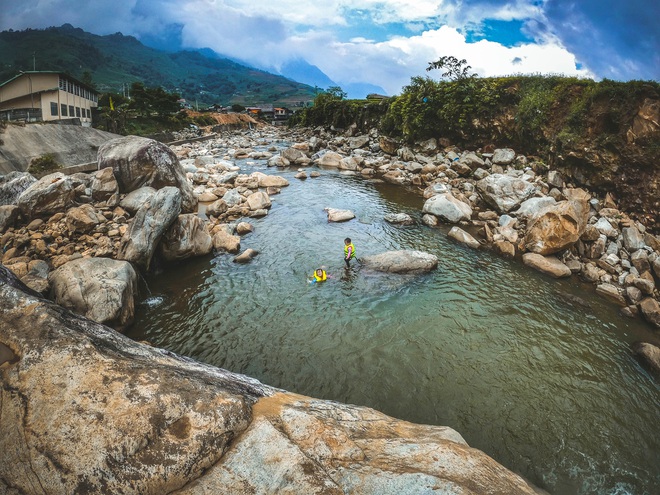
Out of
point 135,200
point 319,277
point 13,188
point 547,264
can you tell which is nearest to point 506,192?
point 547,264

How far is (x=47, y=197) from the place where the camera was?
1351cm

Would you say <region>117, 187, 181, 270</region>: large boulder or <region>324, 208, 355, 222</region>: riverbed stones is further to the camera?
<region>324, 208, 355, 222</region>: riverbed stones

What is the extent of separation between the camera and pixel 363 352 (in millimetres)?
9438

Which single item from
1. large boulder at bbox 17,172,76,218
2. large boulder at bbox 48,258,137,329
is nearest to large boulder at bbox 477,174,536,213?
large boulder at bbox 48,258,137,329

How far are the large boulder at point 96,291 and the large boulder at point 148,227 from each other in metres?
1.45

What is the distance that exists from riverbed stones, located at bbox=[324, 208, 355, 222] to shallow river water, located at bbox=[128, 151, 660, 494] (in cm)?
432

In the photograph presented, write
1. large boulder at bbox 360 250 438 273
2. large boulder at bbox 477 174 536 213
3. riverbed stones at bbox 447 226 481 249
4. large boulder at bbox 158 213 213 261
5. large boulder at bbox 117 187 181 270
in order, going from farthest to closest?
1. large boulder at bbox 477 174 536 213
2. riverbed stones at bbox 447 226 481 249
3. large boulder at bbox 360 250 438 273
4. large boulder at bbox 158 213 213 261
5. large boulder at bbox 117 187 181 270

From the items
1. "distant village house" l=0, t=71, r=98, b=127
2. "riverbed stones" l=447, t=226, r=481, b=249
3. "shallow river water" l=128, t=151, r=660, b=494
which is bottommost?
"shallow river water" l=128, t=151, r=660, b=494

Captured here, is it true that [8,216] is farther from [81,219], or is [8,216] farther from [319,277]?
[319,277]

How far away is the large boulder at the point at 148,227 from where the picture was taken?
1180cm

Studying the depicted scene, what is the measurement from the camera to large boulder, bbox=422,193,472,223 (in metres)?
19.1

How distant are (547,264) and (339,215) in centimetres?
1100

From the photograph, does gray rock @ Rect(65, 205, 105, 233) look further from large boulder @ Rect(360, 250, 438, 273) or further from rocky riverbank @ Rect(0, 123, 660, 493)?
large boulder @ Rect(360, 250, 438, 273)

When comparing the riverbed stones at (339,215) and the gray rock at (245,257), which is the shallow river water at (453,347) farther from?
the riverbed stones at (339,215)
